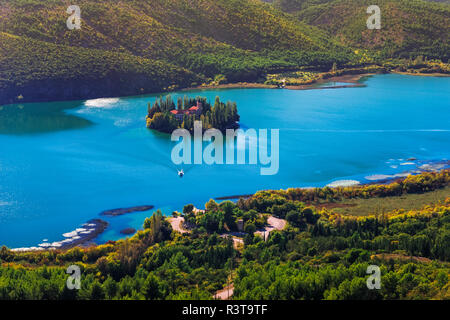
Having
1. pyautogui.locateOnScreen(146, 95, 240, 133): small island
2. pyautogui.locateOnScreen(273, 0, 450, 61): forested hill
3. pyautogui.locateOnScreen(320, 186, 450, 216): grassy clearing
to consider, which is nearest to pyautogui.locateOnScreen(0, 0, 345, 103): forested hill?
pyautogui.locateOnScreen(273, 0, 450, 61): forested hill

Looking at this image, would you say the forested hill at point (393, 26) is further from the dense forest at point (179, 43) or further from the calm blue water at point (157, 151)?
the calm blue water at point (157, 151)

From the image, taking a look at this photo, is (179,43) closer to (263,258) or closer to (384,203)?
(384,203)

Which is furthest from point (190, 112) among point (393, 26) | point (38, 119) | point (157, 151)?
point (393, 26)

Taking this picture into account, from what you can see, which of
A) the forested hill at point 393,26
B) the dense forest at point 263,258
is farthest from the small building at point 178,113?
the forested hill at point 393,26

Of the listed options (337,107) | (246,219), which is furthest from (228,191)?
(337,107)

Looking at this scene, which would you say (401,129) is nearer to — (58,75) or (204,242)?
(204,242)
